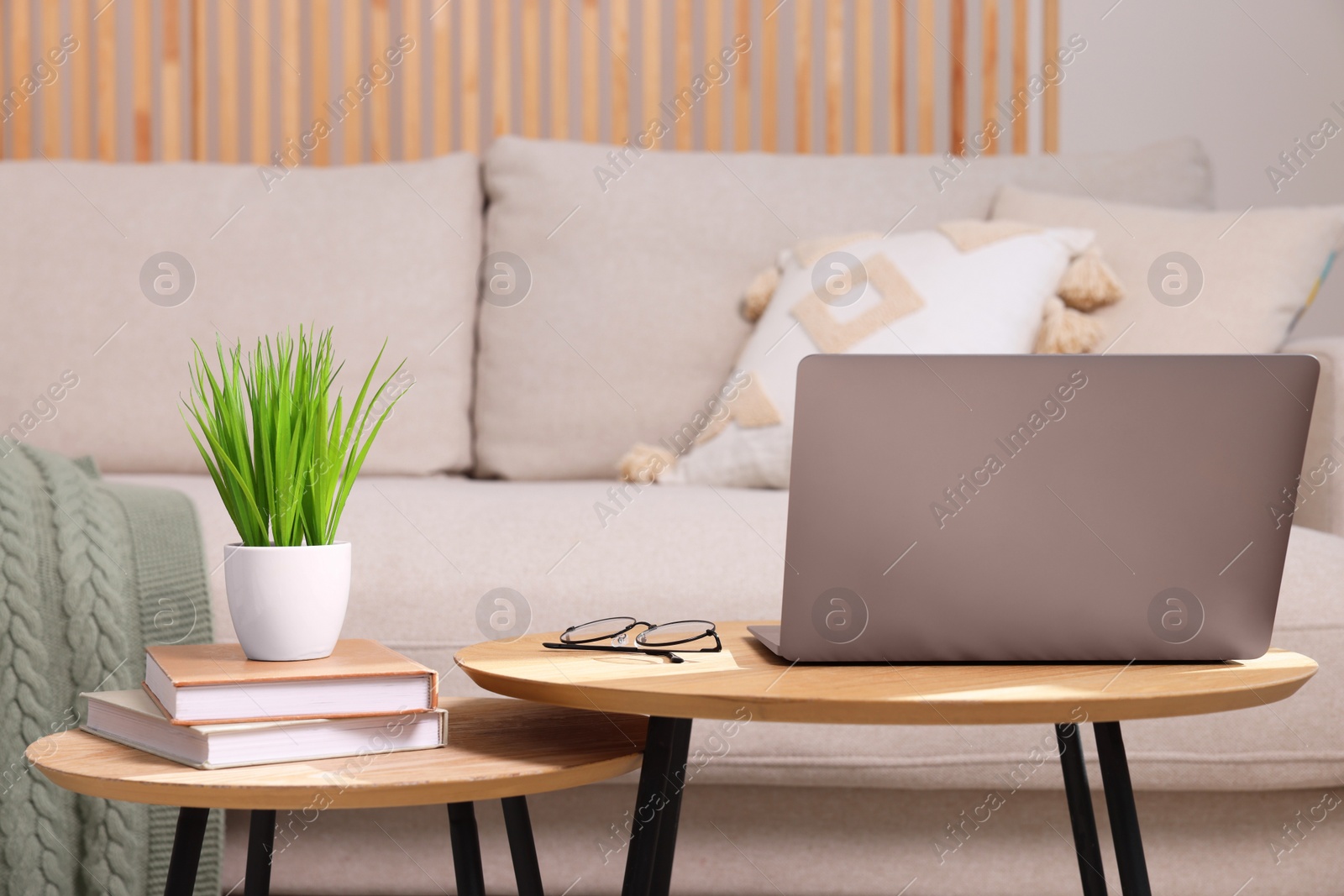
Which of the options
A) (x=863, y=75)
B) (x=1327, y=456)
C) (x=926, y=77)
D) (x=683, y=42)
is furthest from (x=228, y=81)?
(x=1327, y=456)

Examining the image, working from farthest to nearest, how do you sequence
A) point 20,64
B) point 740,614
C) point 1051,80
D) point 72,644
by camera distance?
point 1051,80 → point 20,64 → point 740,614 → point 72,644

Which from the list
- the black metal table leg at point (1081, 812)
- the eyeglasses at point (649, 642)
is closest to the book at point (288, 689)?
the eyeglasses at point (649, 642)

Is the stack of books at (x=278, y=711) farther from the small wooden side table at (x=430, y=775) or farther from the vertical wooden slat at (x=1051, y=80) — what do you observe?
the vertical wooden slat at (x=1051, y=80)

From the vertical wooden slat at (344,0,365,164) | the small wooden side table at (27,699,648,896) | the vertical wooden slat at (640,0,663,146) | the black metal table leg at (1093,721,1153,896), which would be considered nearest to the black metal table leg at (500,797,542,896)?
the small wooden side table at (27,699,648,896)

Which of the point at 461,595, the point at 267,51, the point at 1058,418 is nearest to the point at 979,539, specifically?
the point at 1058,418

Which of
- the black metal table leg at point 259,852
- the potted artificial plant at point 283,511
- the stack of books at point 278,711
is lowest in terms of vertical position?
the black metal table leg at point 259,852

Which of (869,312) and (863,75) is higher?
(863,75)

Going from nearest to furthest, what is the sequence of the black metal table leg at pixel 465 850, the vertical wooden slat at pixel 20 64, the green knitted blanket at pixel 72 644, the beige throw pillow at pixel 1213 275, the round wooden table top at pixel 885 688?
the round wooden table top at pixel 885 688, the black metal table leg at pixel 465 850, the green knitted blanket at pixel 72 644, the beige throw pillow at pixel 1213 275, the vertical wooden slat at pixel 20 64

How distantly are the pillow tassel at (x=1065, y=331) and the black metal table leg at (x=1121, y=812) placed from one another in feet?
2.58

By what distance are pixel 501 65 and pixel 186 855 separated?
1.92 m

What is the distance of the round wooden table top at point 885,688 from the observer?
566 millimetres

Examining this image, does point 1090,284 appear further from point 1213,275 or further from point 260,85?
point 260,85

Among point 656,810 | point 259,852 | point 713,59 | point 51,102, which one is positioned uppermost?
point 713,59

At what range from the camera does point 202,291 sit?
1.67m
